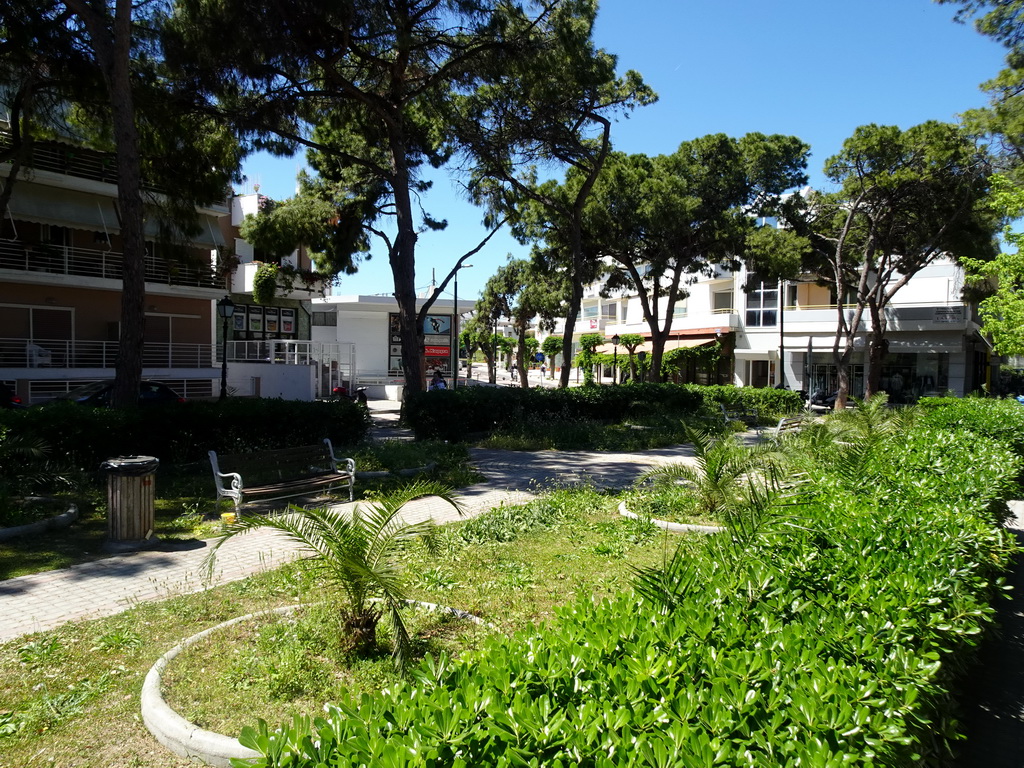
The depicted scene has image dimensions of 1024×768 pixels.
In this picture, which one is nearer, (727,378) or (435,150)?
(435,150)

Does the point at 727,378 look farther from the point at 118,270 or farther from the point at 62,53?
the point at 62,53

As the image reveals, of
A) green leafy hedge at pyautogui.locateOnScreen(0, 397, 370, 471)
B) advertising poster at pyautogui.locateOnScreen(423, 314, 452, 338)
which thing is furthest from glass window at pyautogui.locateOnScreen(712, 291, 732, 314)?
green leafy hedge at pyautogui.locateOnScreen(0, 397, 370, 471)

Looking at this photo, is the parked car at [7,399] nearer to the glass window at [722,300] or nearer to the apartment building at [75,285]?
the apartment building at [75,285]

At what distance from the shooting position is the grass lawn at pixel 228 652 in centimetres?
351

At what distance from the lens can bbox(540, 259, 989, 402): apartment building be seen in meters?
34.2

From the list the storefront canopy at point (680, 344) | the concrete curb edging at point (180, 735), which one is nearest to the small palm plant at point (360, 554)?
the concrete curb edging at point (180, 735)

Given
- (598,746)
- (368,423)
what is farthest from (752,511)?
(368,423)

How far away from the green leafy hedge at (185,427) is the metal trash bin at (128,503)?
3.44 metres

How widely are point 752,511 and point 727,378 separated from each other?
3905 centimetres

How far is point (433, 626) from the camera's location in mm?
Answer: 4820

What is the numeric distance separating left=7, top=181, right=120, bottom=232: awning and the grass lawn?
20760 millimetres

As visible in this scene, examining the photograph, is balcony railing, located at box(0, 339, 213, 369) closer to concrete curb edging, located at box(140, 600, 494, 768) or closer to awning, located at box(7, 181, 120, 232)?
awning, located at box(7, 181, 120, 232)

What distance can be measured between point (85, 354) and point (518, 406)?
15.4m

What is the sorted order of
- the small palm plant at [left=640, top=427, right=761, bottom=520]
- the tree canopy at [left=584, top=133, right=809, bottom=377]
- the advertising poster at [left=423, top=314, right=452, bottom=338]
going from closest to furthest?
1. the small palm plant at [left=640, top=427, right=761, bottom=520]
2. the tree canopy at [left=584, top=133, right=809, bottom=377]
3. the advertising poster at [left=423, top=314, right=452, bottom=338]
